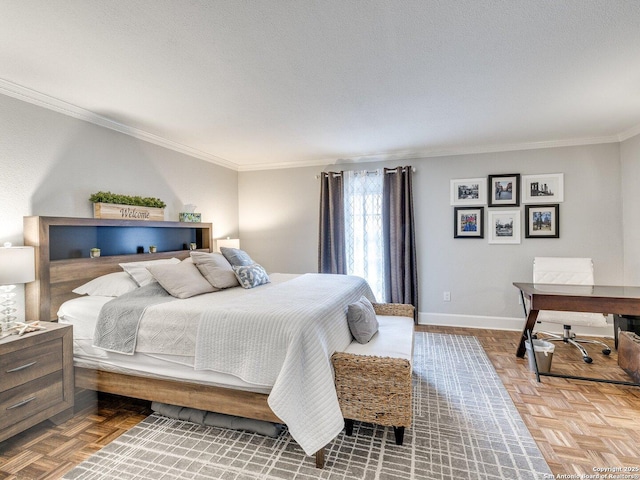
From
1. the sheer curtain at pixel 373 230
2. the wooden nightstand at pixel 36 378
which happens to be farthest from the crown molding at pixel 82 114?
the sheer curtain at pixel 373 230

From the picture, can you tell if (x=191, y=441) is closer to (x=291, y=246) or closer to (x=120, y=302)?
(x=120, y=302)

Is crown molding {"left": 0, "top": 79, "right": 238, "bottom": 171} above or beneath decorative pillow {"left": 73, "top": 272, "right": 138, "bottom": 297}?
above

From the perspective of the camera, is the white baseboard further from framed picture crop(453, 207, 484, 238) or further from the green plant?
the green plant

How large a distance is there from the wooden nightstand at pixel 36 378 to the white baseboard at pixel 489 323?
4004 mm

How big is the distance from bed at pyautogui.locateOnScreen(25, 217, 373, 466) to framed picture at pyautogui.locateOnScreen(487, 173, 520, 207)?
266cm

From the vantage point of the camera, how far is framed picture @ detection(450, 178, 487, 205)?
14.4ft

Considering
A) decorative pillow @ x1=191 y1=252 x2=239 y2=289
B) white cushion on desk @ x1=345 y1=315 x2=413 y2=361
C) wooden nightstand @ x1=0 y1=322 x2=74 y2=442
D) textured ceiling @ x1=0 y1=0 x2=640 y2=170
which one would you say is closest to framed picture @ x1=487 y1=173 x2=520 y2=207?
textured ceiling @ x1=0 y1=0 x2=640 y2=170

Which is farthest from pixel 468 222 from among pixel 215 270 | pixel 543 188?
pixel 215 270

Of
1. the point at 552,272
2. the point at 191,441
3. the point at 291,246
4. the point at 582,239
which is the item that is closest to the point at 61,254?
the point at 191,441

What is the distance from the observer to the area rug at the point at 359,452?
1799 millimetres

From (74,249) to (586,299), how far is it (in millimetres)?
4492

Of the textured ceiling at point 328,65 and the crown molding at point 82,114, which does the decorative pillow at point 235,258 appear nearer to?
the textured ceiling at point 328,65

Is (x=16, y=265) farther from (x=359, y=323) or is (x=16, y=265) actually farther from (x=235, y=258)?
(x=359, y=323)

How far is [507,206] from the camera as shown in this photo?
4320 millimetres
